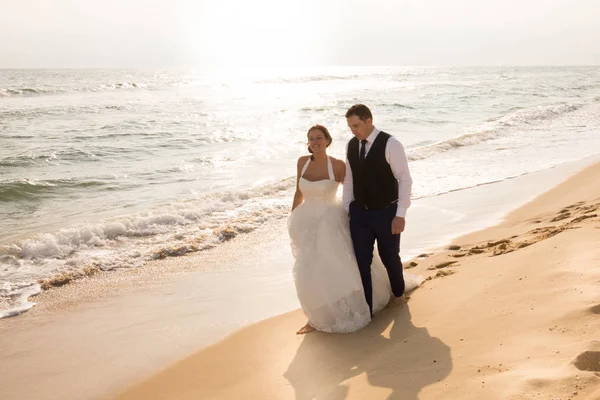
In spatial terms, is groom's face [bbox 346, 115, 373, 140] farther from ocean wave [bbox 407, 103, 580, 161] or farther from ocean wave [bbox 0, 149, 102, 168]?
ocean wave [bbox 0, 149, 102, 168]

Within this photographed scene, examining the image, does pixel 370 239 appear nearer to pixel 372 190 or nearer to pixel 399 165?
pixel 372 190

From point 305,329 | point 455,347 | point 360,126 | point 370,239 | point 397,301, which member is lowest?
point 305,329

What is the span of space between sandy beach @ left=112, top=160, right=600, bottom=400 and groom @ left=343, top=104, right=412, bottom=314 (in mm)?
604

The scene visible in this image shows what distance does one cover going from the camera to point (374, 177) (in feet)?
15.0

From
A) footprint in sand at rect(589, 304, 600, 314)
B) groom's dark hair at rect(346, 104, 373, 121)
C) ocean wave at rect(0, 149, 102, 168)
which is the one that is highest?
groom's dark hair at rect(346, 104, 373, 121)

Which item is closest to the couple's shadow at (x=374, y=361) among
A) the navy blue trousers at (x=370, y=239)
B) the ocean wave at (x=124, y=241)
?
the navy blue trousers at (x=370, y=239)

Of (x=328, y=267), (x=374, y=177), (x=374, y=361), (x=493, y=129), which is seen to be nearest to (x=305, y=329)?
(x=328, y=267)

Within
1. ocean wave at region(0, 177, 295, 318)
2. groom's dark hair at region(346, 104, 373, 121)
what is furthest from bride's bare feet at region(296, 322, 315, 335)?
ocean wave at region(0, 177, 295, 318)

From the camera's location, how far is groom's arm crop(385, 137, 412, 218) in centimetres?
447

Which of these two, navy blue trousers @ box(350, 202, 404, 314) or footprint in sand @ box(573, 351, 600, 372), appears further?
navy blue trousers @ box(350, 202, 404, 314)

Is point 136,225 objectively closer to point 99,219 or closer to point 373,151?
point 99,219

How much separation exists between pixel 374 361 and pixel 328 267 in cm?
114

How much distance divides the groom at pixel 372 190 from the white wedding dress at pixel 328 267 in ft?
0.40

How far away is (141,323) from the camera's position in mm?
5609
